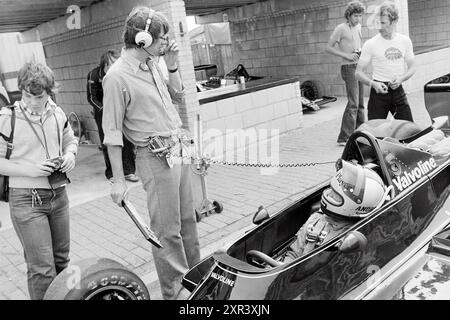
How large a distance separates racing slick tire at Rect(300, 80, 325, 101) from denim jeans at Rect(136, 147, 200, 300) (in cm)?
895

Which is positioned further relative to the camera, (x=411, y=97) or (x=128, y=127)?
(x=411, y=97)

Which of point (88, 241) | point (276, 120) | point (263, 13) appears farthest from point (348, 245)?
point (263, 13)

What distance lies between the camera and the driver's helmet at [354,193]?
2613 millimetres

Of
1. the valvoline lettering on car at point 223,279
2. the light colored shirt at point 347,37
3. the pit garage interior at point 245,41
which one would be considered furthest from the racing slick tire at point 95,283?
the light colored shirt at point 347,37

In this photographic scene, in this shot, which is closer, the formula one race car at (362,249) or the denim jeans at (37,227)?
the formula one race car at (362,249)

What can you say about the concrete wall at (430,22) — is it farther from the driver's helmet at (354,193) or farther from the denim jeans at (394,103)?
the driver's helmet at (354,193)

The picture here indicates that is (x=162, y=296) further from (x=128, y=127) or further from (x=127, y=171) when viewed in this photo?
(x=127, y=171)

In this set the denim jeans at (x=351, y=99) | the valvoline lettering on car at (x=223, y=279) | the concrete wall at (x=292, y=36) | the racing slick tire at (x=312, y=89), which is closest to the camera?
the valvoline lettering on car at (x=223, y=279)

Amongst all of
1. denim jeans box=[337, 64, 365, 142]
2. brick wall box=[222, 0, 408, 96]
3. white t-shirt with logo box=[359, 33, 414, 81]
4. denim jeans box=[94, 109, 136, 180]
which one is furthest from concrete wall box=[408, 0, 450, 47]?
denim jeans box=[94, 109, 136, 180]

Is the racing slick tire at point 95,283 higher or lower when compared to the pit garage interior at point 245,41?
lower

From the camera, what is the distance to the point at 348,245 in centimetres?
230

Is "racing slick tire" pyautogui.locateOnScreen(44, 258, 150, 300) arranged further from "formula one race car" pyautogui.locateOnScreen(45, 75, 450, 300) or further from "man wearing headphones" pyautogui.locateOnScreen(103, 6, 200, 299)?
"man wearing headphones" pyautogui.locateOnScreen(103, 6, 200, 299)

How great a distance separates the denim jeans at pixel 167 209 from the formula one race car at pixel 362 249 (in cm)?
35
